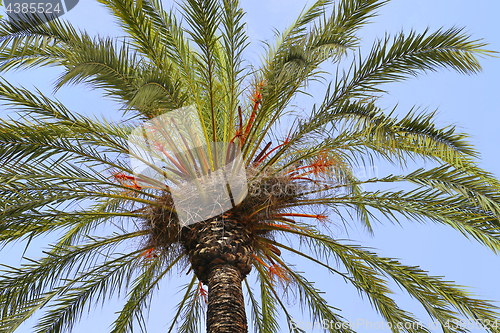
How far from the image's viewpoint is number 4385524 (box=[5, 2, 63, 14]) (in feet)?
18.3

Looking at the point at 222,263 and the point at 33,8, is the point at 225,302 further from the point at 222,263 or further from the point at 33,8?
the point at 33,8

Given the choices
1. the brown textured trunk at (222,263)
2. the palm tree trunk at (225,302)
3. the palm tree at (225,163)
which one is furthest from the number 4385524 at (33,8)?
the palm tree trunk at (225,302)

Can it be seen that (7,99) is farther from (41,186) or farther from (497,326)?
(497,326)

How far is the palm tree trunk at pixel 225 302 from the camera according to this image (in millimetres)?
5293

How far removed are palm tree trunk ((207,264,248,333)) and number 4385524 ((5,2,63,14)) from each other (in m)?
3.94

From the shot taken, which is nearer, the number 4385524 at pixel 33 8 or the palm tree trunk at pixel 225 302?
the palm tree trunk at pixel 225 302

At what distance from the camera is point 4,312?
5.81 metres

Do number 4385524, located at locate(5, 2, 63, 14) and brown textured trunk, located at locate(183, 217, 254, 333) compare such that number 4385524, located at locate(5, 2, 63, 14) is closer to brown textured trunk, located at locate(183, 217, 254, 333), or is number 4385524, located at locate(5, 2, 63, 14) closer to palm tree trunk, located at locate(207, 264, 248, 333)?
brown textured trunk, located at locate(183, 217, 254, 333)

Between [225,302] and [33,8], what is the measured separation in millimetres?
4397

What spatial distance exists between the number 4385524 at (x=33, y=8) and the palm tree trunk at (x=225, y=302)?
394 centimetres

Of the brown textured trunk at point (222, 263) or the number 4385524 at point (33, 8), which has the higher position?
the number 4385524 at point (33, 8)

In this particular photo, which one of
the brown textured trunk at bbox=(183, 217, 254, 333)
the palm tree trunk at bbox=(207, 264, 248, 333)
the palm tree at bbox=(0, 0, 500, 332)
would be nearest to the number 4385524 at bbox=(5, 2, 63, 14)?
the palm tree at bbox=(0, 0, 500, 332)

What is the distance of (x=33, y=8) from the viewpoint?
5719mm

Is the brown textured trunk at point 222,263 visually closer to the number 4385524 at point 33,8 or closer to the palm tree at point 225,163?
the palm tree at point 225,163
